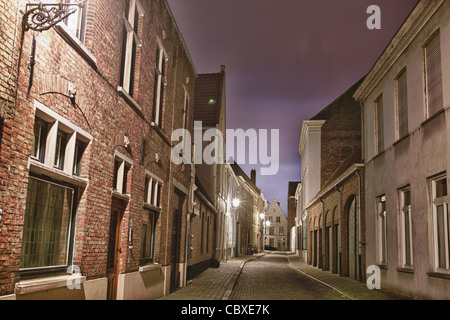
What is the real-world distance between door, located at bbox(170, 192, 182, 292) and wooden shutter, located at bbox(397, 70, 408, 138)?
719 centimetres

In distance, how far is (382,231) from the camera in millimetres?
15125

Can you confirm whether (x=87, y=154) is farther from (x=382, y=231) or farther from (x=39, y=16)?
(x=382, y=231)

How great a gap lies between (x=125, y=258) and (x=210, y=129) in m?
17.7

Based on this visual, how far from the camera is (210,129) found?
2641 centimetres

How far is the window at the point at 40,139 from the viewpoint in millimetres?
5703

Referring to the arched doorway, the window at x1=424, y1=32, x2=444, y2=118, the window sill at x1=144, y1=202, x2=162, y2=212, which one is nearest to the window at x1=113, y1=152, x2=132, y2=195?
the window sill at x1=144, y1=202, x2=162, y2=212

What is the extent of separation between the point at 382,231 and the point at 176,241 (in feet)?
22.7

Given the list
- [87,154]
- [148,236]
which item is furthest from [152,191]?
[87,154]

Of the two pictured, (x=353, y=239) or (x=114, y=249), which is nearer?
(x=114, y=249)

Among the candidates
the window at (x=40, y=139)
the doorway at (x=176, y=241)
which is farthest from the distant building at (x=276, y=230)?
the window at (x=40, y=139)

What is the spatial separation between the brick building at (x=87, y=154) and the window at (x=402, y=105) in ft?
22.5
